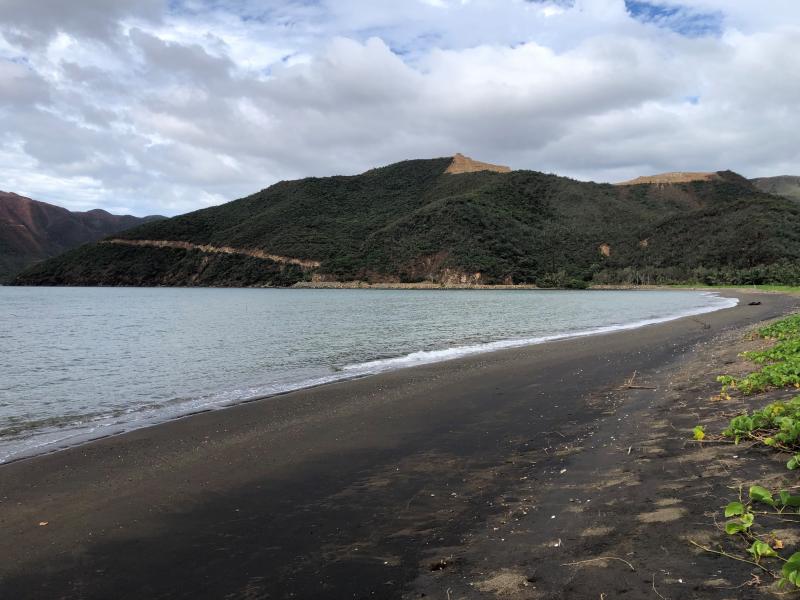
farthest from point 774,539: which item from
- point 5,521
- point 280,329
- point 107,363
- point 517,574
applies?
point 280,329

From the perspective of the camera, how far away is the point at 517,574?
4.04 metres

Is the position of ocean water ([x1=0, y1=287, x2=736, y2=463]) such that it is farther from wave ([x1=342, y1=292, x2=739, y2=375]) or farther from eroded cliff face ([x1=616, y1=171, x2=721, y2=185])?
eroded cliff face ([x1=616, y1=171, x2=721, y2=185])

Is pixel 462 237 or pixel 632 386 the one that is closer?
pixel 632 386

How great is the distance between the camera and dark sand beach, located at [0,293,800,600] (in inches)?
163

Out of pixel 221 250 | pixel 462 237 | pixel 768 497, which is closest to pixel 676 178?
pixel 462 237

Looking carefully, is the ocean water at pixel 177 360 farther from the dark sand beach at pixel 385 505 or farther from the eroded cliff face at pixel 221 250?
the eroded cliff face at pixel 221 250

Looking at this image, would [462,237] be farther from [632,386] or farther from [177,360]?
[632,386]

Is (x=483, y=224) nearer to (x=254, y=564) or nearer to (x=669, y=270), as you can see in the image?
(x=669, y=270)

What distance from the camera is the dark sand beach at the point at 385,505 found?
4.14 metres

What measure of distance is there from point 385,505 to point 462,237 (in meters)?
140

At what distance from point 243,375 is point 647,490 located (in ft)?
43.7

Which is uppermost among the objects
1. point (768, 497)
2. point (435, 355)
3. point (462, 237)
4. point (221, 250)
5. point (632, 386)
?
point (221, 250)

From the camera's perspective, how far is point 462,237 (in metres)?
144

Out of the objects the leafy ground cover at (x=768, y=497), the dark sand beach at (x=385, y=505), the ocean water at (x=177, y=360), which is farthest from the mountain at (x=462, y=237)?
the dark sand beach at (x=385, y=505)
